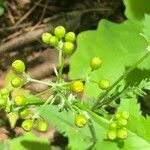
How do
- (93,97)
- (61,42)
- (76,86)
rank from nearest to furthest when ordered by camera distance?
(76,86)
(61,42)
(93,97)

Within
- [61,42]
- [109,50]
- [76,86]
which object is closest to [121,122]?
[76,86]

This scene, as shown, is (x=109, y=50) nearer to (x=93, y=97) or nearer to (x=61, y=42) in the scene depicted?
(x=93, y=97)

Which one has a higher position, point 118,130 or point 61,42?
point 61,42

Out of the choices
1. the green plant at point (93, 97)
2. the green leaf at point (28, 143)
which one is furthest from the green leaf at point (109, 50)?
the green leaf at point (28, 143)

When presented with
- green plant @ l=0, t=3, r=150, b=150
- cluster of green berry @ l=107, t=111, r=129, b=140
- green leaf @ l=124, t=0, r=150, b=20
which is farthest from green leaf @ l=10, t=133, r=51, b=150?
cluster of green berry @ l=107, t=111, r=129, b=140

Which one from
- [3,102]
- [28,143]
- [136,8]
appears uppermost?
[3,102]

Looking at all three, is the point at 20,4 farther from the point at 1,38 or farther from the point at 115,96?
the point at 115,96

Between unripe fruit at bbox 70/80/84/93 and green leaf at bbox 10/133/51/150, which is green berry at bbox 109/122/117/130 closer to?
unripe fruit at bbox 70/80/84/93
